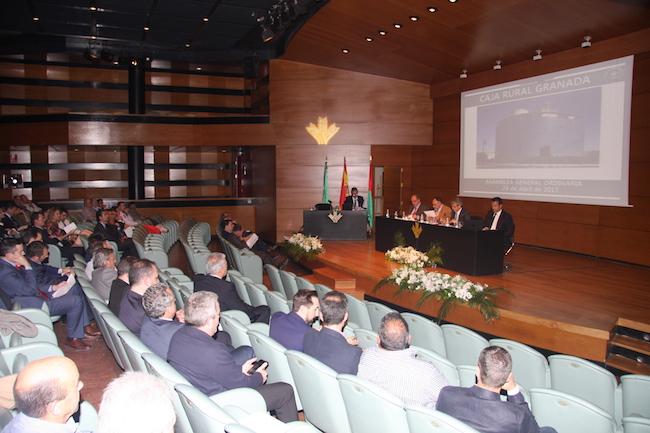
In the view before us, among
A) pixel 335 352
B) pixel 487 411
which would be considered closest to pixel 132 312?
pixel 335 352

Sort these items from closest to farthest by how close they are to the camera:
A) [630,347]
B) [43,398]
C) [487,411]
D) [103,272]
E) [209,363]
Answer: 1. [43,398]
2. [487,411]
3. [209,363]
4. [630,347]
5. [103,272]

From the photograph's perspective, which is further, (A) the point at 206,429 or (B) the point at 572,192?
(B) the point at 572,192

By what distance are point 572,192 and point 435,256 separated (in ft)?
11.3

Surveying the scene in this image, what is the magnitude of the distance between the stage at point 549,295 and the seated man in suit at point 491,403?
9.97ft

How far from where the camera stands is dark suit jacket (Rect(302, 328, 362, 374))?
333cm

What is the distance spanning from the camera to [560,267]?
8938 mm

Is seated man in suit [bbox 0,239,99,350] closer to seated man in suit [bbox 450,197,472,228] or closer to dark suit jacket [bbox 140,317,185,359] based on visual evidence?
dark suit jacket [bbox 140,317,185,359]

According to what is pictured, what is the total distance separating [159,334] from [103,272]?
226 cm

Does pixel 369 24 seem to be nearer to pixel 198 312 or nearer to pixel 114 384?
pixel 198 312

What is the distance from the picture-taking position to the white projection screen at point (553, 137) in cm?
899

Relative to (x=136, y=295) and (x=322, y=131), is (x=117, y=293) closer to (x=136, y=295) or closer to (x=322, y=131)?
(x=136, y=295)

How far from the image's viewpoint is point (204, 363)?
3111 mm

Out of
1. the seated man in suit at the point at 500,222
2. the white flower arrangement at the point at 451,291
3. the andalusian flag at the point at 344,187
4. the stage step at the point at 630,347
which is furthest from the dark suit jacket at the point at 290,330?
the andalusian flag at the point at 344,187

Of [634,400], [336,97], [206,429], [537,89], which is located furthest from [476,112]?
[206,429]
